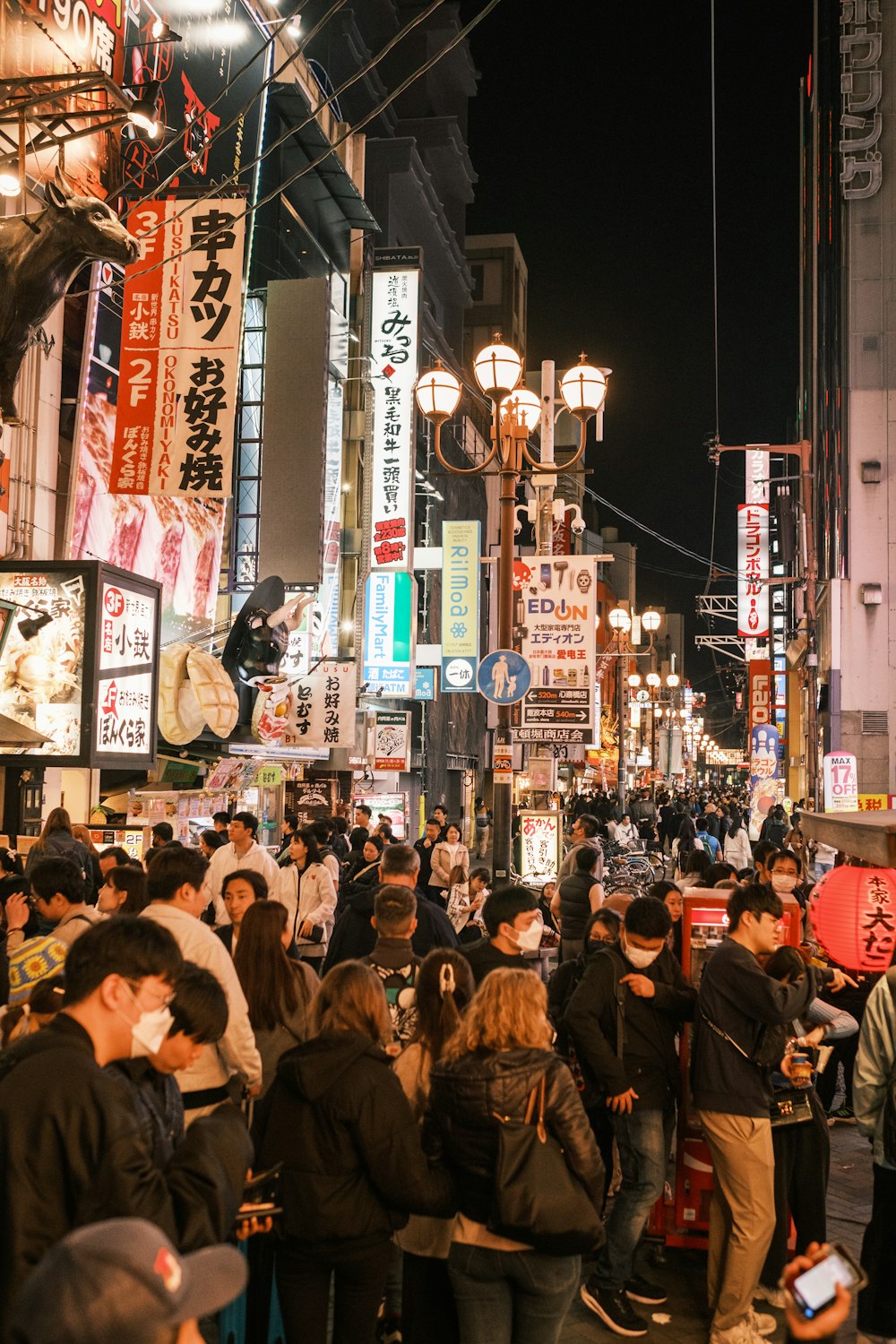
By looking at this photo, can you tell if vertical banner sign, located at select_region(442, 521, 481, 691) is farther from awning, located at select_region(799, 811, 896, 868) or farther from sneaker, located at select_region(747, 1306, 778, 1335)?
sneaker, located at select_region(747, 1306, 778, 1335)

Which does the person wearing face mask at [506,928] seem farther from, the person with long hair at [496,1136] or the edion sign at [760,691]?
the edion sign at [760,691]

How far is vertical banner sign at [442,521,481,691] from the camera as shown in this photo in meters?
28.2

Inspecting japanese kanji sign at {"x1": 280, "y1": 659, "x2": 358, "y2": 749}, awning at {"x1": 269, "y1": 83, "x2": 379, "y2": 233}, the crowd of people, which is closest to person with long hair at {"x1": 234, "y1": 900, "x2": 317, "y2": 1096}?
the crowd of people

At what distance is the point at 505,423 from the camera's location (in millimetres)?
12680

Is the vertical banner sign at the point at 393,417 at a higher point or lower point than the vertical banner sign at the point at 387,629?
higher

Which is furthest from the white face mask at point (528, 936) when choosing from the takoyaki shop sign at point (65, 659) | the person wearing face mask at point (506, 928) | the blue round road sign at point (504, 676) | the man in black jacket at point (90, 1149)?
the takoyaki shop sign at point (65, 659)

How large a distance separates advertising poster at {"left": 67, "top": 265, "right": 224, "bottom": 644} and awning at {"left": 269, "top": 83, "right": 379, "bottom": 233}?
10608 millimetres

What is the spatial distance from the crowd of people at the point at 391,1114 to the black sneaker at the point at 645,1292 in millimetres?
17

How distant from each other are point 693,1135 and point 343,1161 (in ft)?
11.5

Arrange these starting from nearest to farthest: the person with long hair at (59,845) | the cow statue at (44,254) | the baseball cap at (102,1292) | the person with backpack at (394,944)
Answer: the baseball cap at (102,1292) < the person with backpack at (394,944) < the person with long hair at (59,845) < the cow statue at (44,254)

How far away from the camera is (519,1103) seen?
4.07 m

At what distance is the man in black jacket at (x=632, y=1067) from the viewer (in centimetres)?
612

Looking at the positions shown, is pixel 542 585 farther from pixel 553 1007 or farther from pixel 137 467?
pixel 553 1007

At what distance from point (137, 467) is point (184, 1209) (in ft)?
42.0
